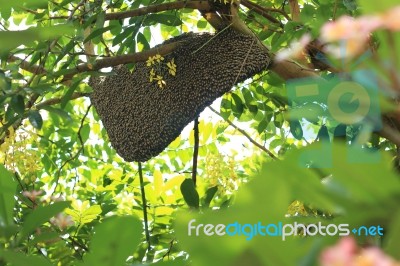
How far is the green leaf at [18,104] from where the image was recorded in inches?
46.5

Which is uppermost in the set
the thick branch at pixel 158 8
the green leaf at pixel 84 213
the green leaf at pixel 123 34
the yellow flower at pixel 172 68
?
the thick branch at pixel 158 8

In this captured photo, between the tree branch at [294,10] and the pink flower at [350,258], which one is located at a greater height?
the tree branch at [294,10]

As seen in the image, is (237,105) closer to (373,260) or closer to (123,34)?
(123,34)

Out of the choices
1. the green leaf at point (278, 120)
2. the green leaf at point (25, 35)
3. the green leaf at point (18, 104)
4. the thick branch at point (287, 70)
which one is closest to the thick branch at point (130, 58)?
the thick branch at point (287, 70)

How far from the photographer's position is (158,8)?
1.52 m

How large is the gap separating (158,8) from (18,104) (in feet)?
1.47

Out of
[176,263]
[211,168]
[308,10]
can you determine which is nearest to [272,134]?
[211,168]

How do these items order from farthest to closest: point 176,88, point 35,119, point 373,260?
point 176,88
point 35,119
point 373,260

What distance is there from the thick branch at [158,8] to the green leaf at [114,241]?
4.17 ft

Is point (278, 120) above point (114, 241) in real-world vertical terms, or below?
below

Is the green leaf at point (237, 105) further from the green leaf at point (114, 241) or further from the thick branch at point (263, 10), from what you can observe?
the green leaf at point (114, 241)

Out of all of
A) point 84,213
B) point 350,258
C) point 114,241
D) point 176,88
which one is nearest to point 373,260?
point 350,258

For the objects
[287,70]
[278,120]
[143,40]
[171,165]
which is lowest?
[171,165]

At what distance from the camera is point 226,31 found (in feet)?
5.02
